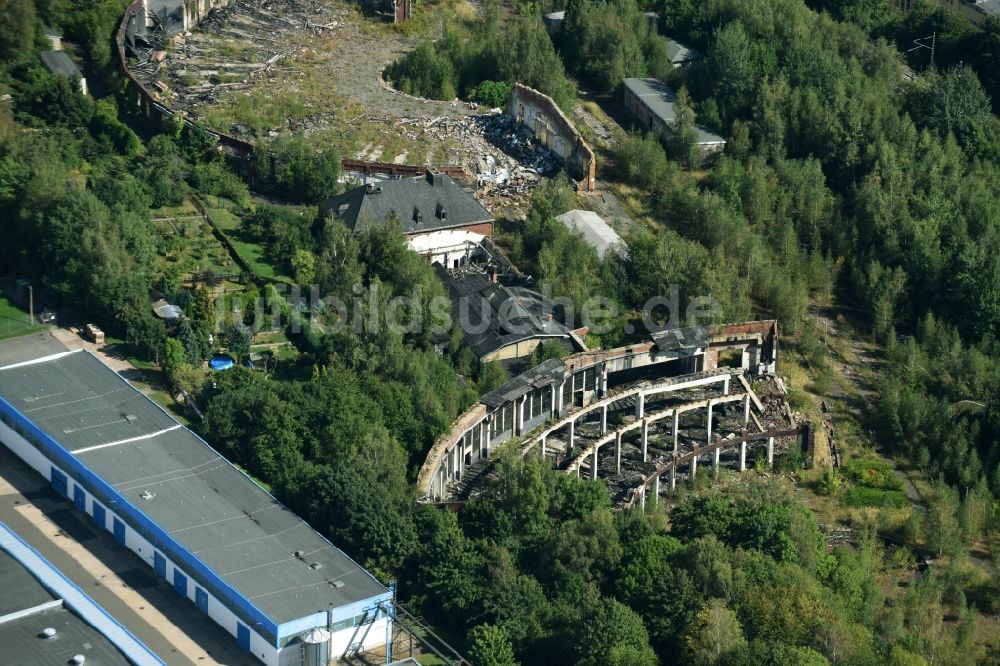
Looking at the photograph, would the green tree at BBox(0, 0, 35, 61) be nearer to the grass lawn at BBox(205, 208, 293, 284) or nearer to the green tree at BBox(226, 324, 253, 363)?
the grass lawn at BBox(205, 208, 293, 284)

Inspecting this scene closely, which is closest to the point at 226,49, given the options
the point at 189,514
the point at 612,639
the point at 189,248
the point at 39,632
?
the point at 189,248

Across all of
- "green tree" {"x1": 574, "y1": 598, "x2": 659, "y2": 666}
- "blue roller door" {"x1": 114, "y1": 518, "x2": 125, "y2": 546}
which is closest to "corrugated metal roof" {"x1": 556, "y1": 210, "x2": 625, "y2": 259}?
"green tree" {"x1": 574, "y1": 598, "x2": 659, "y2": 666}

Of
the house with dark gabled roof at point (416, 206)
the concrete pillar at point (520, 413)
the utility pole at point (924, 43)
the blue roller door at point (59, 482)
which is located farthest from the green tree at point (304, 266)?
the utility pole at point (924, 43)

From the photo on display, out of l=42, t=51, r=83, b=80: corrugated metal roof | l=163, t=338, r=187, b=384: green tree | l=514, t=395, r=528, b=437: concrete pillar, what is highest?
l=42, t=51, r=83, b=80: corrugated metal roof

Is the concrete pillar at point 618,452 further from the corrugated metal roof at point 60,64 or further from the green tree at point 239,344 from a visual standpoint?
the corrugated metal roof at point 60,64

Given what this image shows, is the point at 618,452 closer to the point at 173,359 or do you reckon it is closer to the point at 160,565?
the point at 173,359
